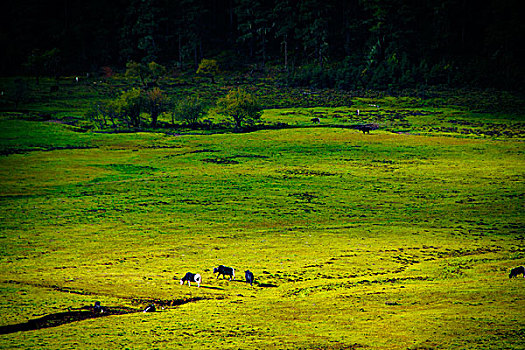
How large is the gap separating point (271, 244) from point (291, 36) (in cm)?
13628

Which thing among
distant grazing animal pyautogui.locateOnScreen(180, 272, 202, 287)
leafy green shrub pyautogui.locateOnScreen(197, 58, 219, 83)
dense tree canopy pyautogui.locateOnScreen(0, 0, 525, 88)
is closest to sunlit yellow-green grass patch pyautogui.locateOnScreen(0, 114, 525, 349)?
distant grazing animal pyautogui.locateOnScreen(180, 272, 202, 287)

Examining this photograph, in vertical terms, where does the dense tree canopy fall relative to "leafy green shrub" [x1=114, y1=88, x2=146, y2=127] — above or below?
above

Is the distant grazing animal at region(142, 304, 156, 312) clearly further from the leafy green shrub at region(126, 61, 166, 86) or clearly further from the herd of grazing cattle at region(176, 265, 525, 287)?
the leafy green shrub at region(126, 61, 166, 86)

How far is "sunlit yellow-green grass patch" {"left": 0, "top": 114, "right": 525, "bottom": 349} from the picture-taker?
75.8 feet

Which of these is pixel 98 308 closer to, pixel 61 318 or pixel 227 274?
pixel 61 318

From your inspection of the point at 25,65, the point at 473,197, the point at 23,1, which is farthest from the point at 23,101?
the point at 473,197

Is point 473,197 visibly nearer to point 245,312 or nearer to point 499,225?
point 499,225

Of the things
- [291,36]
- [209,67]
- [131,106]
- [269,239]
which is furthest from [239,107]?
[291,36]

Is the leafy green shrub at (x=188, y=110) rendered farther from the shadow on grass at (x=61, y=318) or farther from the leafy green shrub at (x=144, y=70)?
the shadow on grass at (x=61, y=318)

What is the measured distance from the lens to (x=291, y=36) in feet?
545

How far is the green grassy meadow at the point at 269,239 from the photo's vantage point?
76.0 ft

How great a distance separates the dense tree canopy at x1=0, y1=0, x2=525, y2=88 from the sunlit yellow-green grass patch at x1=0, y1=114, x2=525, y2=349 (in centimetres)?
6401

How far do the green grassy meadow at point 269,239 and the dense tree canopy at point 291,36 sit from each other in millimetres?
55827

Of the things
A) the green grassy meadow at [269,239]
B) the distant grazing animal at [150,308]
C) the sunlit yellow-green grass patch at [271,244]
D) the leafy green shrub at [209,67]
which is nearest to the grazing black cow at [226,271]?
the green grassy meadow at [269,239]
